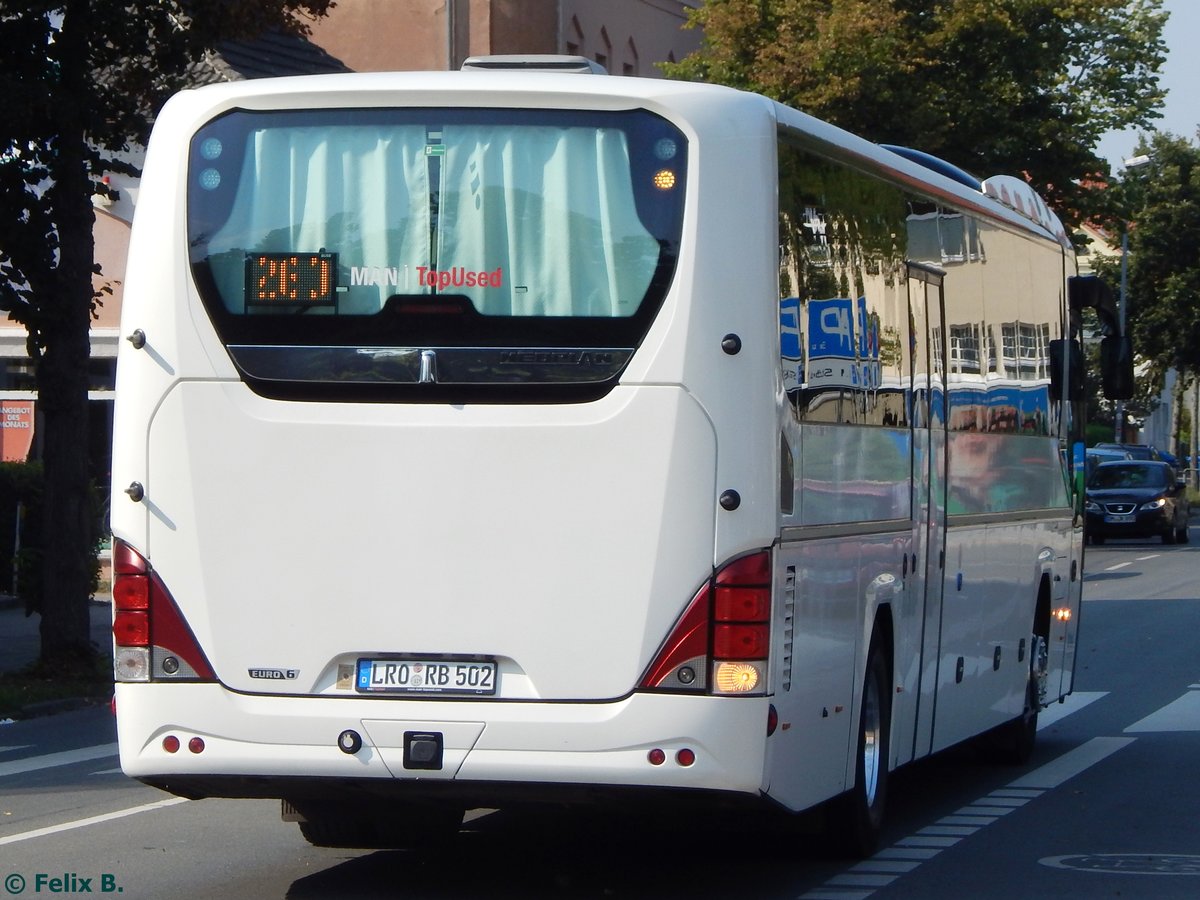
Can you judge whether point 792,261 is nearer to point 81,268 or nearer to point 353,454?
point 353,454

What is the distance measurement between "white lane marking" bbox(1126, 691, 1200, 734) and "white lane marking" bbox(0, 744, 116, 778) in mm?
→ 6571

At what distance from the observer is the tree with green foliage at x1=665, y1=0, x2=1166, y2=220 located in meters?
42.3

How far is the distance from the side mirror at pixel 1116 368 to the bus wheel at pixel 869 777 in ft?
15.3

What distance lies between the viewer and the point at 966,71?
44.4 metres

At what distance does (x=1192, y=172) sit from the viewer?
73.0m

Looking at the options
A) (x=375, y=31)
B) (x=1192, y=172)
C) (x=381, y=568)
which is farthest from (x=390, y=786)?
(x=1192, y=172)

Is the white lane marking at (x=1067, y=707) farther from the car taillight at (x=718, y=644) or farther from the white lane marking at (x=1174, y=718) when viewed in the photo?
the car taillight at (x=718, y=644)

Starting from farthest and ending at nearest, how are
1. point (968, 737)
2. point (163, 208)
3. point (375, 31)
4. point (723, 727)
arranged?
point (375, 31), point (968, 737), point (163, 208), point (723, 727)

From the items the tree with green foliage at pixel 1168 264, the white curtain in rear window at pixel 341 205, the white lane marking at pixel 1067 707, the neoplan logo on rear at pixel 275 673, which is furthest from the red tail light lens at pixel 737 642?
the tree with green foliage at pixel 1168 264

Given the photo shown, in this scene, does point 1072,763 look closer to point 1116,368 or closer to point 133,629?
point 1116,368

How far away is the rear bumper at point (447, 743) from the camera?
7527 mm

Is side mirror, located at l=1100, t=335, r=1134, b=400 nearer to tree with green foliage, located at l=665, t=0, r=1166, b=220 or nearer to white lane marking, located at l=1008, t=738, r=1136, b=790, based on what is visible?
white lane marking, located at l=1008, t=738, r=1136, b=790

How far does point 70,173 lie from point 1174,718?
29.8 feet

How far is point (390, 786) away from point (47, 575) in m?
10.7
